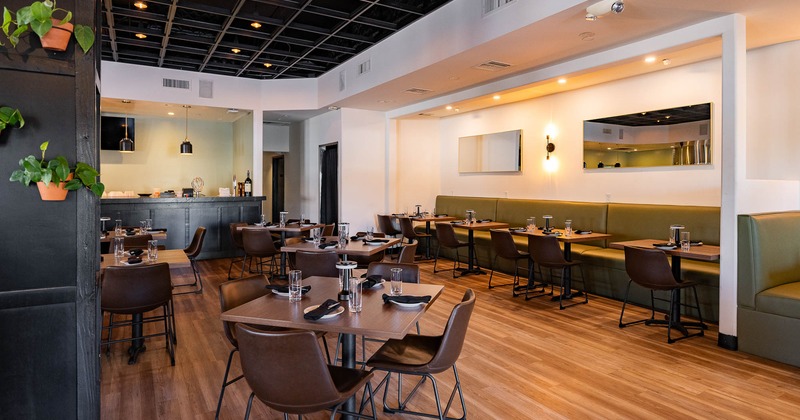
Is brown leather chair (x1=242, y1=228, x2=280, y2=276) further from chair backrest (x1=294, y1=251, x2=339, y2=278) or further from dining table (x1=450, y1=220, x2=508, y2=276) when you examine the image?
dining table (x1=450, y1=220, x2=508, y2=276)

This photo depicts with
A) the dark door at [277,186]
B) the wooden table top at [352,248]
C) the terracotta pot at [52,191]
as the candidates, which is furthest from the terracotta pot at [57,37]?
the dark door at [277,186]

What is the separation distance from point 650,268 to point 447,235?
11.2 ft

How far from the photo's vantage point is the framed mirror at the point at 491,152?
8617 millimetres

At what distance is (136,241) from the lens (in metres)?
5.50

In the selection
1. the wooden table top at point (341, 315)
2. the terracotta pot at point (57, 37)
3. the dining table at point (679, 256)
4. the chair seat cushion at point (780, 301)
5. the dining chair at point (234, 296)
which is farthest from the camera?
the dining table at point (679, 256)

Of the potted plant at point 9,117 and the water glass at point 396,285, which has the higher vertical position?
the potted plant at point 9,117

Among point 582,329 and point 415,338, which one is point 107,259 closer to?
point 415,338

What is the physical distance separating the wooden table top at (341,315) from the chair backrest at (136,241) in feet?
11.4

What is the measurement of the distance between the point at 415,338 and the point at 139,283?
90.1 inches

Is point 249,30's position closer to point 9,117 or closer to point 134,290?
point 134,290

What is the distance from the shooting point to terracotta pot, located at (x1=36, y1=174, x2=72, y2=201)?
2086 mm

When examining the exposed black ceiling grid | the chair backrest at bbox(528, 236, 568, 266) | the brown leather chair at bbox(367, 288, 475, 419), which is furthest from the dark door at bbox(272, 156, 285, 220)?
the brown leather chair at bbox(367, 288, 475, 419)

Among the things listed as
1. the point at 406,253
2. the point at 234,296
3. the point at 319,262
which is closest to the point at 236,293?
the point at 234,296

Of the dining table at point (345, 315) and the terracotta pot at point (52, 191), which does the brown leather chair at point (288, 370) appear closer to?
the dining table at point (345, 315)
